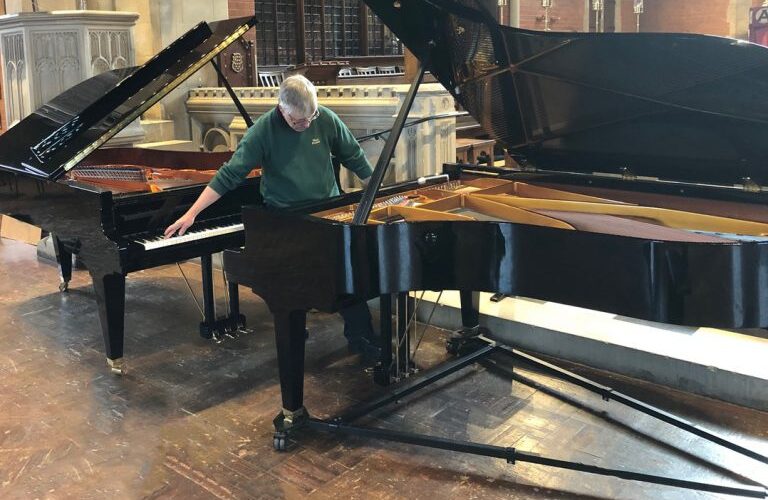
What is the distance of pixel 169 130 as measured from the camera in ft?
23.1

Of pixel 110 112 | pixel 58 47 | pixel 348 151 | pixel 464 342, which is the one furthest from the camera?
pixel 58 47

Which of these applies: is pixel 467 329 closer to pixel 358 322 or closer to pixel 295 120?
pixel 358 322

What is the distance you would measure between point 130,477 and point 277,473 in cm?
55

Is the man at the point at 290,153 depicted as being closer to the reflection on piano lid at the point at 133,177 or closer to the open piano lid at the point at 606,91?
the open piano lid at the point at 606,91

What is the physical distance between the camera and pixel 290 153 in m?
3.29

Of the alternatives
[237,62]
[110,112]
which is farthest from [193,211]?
[237,62]

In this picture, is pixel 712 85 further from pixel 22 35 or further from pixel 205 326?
pixel 22 35

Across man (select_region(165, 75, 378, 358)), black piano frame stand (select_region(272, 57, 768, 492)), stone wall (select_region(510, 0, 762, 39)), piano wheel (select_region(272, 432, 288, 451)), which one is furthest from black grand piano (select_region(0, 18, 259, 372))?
stone wall (select_region(510, 0, 762, 39))

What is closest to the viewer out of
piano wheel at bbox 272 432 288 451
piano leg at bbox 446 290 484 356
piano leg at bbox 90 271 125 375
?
piano wheel at bbox 272 432 288 451

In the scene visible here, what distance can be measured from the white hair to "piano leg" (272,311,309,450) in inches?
32.5

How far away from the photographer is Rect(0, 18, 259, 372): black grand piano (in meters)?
3.57

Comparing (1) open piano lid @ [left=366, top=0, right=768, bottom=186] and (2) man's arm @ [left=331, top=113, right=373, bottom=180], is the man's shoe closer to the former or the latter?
(2) man's arm @ [left=331, top=113, right=373, bottom=180]

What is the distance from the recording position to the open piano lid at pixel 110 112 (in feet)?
12.1

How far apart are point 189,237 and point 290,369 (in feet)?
3.28
